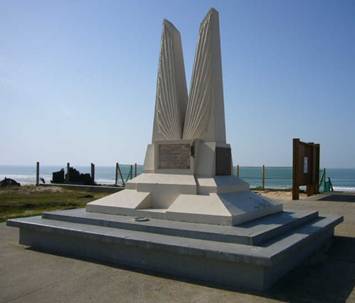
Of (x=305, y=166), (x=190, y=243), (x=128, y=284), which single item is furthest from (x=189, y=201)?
(x=305, y=166)

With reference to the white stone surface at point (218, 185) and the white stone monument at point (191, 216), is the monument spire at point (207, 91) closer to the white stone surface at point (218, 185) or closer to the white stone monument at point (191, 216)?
the white stone monument at point (191, 216)

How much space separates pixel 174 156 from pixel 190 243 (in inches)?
90.8

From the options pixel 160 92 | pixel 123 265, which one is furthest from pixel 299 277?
pixel 160 92

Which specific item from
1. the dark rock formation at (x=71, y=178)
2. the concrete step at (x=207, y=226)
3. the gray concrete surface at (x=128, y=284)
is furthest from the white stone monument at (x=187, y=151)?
the dark rock formation at (x=71, y=178)

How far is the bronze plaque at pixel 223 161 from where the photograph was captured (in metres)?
6.40

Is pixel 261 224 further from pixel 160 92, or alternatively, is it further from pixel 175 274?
pixel 160 92

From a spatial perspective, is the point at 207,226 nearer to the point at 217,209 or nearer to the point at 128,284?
the point at 217,209

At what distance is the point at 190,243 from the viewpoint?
4.43 m

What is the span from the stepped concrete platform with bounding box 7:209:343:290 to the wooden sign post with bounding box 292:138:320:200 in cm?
743

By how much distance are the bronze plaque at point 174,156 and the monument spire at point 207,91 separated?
1.00 feet

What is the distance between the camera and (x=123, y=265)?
191 inches

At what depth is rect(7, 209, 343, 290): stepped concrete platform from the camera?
13.3ft

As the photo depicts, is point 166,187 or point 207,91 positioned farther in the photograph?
point 207,91

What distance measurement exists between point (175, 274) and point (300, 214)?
277cm
